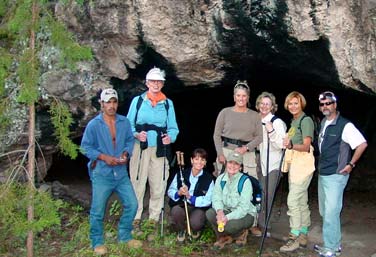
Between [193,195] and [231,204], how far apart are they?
523 mm

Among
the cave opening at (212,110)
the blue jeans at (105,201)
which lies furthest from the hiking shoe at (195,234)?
the cave opening at (212,110)

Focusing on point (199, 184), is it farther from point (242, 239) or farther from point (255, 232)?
point (255, 232)

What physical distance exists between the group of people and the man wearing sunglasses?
0.01 meters

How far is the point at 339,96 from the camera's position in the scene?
11.2 metres

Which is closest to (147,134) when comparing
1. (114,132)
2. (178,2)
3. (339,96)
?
(114,132)

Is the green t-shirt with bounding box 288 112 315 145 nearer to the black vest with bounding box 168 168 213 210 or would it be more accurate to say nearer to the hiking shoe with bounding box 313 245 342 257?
the black vest with bounding box 168 168 213 210

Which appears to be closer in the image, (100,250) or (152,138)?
(100,250)

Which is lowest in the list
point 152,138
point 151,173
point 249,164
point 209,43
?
point 151,173

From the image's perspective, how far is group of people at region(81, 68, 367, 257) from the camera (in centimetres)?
617

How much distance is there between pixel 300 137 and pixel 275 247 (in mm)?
1506

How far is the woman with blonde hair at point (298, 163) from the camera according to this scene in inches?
253

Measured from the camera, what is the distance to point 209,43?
739 cm

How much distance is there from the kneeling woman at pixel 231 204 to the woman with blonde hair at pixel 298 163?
0.53 metres

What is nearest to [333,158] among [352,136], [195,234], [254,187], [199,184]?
[352,136]
